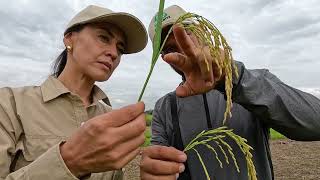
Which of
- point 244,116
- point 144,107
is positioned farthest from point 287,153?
point 144,107

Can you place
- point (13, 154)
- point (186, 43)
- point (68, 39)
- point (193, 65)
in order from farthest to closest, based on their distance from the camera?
1. point (68, 39)
2. point (13, 154)
3. point (193, 65)
4. point (186, 43)

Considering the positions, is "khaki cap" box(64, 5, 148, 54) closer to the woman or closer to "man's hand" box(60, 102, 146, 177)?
the woman

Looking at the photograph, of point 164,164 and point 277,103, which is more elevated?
point 277,103

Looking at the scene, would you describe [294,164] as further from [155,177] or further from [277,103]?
[155,177]

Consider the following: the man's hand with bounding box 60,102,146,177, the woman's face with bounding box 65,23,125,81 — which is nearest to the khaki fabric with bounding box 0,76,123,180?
the woman's face with bounding box 65,23,125,81

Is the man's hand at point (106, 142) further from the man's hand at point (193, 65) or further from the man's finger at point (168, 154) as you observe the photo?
the man's hand at point (193, 65)

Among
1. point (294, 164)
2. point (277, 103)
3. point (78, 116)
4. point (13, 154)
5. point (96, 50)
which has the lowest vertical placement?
point (294, 164)

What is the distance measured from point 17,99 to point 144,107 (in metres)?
1.60

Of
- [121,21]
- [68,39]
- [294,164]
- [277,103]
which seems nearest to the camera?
[277,103]

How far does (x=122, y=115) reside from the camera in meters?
1.79

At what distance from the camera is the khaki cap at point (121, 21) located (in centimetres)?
336

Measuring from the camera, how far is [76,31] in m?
3.58

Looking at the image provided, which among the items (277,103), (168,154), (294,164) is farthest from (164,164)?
(294,164)

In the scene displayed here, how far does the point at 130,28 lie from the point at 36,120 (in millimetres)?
1252
